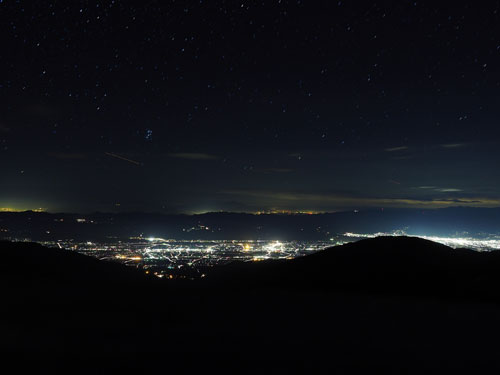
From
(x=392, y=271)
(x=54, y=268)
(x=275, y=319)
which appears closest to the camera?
(x=275, y=319)

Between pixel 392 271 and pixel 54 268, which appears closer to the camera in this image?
pixel 392 271

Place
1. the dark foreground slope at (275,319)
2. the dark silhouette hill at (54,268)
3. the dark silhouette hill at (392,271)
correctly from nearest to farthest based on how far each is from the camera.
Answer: the dark foreground slope at (275,319)
the dark silhouette hill at (392,271)
the dark silhouette hill at (54,268)

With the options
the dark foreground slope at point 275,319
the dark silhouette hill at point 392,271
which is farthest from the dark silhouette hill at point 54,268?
the dark silhouette hill at point 392,271

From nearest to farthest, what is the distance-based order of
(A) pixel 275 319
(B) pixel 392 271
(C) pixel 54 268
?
(A) pixel 275 319 → (B) pixel 392 271 → (C) pixel 54 268

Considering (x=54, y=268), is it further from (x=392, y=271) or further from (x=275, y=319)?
(x=392, y=271)

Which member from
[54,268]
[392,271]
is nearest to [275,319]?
[392,271]

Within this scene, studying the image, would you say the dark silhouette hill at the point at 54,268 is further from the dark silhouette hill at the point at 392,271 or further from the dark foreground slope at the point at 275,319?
the dark silhouette hill at the point at 392,271

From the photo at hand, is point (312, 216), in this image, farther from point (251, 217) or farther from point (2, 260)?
point (2, 260)

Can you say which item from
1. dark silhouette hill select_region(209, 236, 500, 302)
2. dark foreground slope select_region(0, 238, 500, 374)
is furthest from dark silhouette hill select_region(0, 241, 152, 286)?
dark silhouette hill select_region(209, 236, 500, 302)
